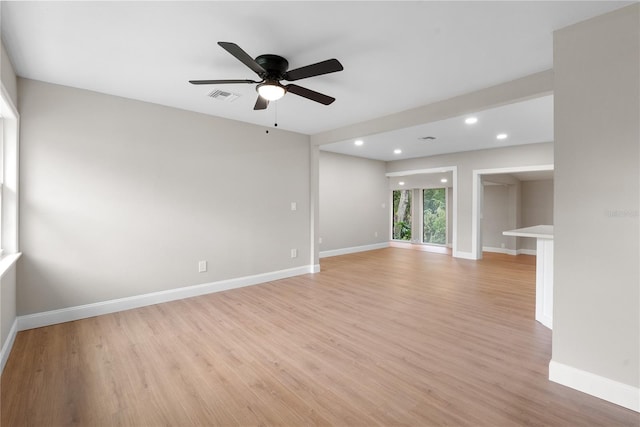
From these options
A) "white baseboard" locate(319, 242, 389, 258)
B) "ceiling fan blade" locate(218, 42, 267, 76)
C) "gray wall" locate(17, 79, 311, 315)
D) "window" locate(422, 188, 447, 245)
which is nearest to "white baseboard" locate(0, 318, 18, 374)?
"gray wall" locate(17, 79, 311, 315)

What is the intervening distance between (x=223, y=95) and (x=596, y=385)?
4190mm

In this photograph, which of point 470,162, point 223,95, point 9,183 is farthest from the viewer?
point 470,162

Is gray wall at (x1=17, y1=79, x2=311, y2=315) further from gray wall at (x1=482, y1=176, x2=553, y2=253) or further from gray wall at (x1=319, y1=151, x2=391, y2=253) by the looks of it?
gray wall at (x1=482, y1=176, x2=553, y2=253)

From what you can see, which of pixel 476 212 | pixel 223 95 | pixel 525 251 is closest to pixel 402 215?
pixel 525 251

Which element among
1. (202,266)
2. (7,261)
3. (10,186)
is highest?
(10,186)

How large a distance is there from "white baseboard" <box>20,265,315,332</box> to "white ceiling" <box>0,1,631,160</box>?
8.07 ft

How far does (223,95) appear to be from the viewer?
3457 millimetres

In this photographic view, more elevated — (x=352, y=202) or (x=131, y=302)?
(x=352, y=202)

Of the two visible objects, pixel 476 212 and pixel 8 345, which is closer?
pixel 8 345

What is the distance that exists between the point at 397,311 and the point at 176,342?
242 centimetres

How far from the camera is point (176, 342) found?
9.03 feet

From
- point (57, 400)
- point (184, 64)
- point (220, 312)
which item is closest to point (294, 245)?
point (220, 312)

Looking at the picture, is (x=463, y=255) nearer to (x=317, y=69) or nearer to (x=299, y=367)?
(x=299, y=367)

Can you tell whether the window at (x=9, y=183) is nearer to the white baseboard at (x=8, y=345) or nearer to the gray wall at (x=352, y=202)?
the white baseboard at (x=8, y=345)
